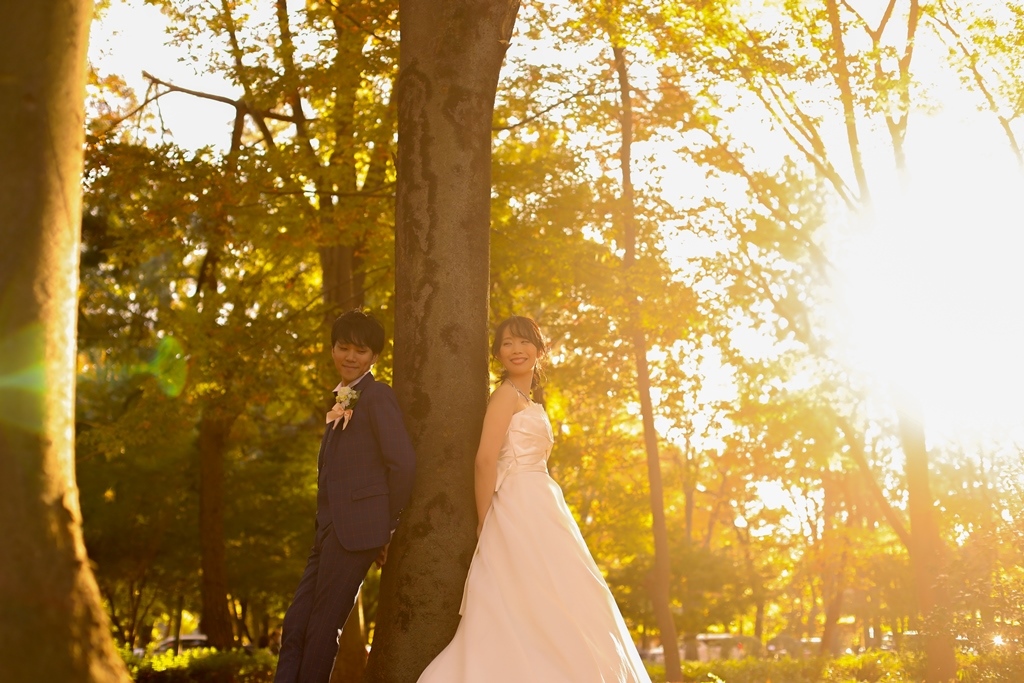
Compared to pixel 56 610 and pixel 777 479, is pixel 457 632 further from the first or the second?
pixel 777 479

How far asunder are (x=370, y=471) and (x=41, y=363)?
7.12 feet

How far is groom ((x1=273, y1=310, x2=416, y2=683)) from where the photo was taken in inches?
210

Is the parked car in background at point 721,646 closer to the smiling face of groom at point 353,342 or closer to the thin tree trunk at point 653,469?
the thin tree trunk at point 653,469

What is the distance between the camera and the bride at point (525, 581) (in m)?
5.14

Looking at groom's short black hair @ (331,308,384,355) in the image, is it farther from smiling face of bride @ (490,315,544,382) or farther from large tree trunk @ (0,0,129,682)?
large tree trunk @ (0,0,129,682)

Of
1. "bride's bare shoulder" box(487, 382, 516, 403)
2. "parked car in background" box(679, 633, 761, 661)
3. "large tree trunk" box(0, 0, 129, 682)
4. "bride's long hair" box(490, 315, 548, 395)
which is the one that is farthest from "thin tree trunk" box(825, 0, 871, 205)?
"parked car in background" box(679, 633, 761, 661)

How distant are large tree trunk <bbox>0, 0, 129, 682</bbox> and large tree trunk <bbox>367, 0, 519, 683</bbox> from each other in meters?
2.00

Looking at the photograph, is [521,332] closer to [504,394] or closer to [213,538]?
[504,394]

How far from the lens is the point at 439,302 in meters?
5.77

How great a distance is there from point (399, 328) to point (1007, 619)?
7.52 meters

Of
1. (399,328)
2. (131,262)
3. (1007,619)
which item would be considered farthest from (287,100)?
(1007,619)

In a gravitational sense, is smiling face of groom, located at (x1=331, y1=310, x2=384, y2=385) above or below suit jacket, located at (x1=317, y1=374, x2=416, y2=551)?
above

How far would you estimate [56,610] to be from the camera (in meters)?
3.59

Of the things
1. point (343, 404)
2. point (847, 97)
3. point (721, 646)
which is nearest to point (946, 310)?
point (847, 97)
